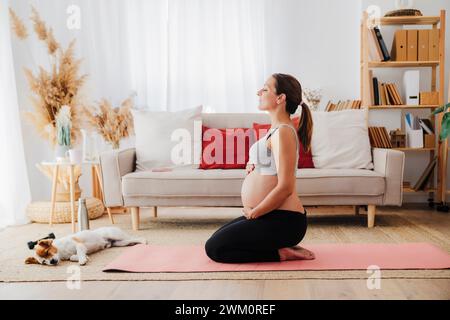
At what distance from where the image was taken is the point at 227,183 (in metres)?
3.24

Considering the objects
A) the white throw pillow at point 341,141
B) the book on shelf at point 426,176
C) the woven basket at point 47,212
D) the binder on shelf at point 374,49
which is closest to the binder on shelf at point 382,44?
the binder on shelf at point 374,49

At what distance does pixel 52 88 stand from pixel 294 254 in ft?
8.66

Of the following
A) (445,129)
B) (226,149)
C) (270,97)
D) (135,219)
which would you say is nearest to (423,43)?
(445,129)

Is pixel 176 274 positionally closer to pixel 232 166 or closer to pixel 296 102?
pixel 296 102

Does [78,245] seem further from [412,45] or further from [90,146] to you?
[412,45]

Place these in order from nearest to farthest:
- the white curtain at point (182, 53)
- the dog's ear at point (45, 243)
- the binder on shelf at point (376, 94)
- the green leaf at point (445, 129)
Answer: the dog's ear at point (45, 243)
the green leaf at point (445, 129)
the binder on shelf at point (376, 94)
the white curtain at point (182, 53)

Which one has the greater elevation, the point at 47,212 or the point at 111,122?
the point at 111,122

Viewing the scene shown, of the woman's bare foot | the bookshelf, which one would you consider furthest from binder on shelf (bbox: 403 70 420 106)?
the woman's bare foot

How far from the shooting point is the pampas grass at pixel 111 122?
4211 mm

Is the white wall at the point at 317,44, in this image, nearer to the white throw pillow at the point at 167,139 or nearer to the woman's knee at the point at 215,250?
the white throw pillow at the point at 167,139

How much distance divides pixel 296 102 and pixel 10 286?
4.86ft

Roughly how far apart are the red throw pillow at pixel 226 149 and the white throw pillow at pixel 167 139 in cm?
6

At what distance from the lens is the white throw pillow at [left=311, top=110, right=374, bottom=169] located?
3521 millimetres

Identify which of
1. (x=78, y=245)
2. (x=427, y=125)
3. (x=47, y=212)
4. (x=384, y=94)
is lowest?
(x=47, y=212)
